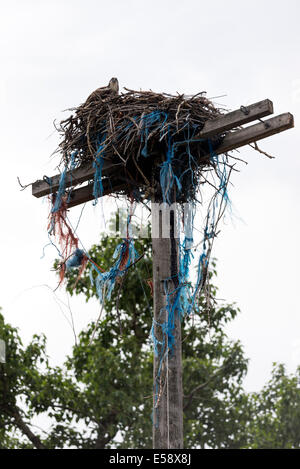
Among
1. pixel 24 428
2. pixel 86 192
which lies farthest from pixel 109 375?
pixel 86 192

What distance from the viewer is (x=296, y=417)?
724 inches

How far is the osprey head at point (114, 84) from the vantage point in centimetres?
558

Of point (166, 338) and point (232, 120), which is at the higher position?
point (232, 120)

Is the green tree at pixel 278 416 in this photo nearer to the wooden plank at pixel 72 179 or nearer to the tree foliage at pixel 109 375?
the tree foliage at pixel 109 375

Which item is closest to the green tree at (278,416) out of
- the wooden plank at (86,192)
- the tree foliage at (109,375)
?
the tree foliage at (109,375)

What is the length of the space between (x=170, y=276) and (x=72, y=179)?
4.17 ft

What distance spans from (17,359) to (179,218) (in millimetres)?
8156

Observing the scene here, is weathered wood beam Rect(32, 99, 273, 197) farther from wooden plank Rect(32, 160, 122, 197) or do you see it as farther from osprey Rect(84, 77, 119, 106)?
osprey Rect(84, 77, 119, 106)

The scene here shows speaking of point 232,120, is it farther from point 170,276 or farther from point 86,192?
point 86,192

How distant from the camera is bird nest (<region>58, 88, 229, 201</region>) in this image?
4727 mm

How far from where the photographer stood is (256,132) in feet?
15.0

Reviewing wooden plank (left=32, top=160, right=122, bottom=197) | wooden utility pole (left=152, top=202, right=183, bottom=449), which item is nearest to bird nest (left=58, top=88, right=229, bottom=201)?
wooden plank (left=32, top=160, right=122, bottom=197)
